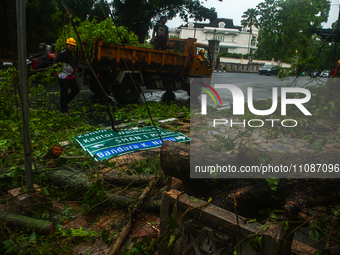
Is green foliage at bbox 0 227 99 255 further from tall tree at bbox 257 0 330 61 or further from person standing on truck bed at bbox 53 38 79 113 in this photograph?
person standing on truck bed at bbox 53 38 79 113

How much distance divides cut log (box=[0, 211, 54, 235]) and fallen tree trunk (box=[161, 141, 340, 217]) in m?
1.23

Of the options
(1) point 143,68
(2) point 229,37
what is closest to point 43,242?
(1) point 143,68

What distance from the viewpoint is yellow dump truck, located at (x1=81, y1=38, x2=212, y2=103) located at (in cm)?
851

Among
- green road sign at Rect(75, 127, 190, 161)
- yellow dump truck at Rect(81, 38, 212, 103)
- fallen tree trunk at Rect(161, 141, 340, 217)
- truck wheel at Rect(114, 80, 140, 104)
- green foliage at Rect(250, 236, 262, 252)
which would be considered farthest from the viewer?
truck wheel at Rect(114, 80, 140, 104)

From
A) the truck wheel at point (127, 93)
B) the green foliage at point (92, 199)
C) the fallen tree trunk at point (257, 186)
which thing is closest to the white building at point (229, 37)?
the truck wheel at point (127, 93)

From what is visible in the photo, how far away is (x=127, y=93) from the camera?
30.7 feet

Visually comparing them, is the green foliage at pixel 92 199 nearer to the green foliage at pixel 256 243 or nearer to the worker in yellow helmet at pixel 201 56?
the green foliage at pixel 256 243

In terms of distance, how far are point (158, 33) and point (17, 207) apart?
8783 mm

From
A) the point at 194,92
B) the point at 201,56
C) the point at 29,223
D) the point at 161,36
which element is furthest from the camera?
the point at 194,92

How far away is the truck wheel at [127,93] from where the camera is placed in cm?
913

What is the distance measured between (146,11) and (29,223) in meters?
20.2

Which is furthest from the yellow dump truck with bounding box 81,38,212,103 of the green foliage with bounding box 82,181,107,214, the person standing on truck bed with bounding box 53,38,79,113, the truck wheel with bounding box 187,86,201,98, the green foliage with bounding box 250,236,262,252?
the green foliage with bounding box 250,236,262,252

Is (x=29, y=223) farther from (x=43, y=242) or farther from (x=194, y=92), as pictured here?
(x=194, y=92)

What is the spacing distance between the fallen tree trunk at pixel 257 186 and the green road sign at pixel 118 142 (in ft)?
5.16
